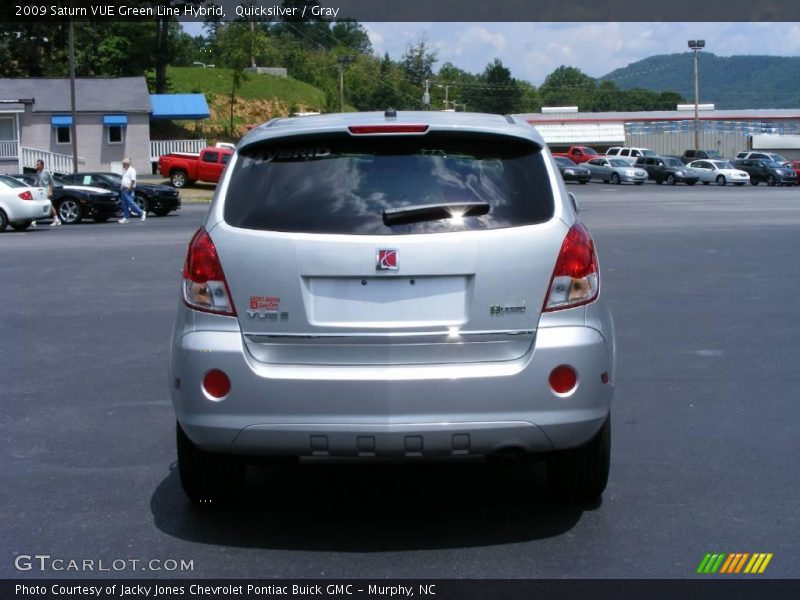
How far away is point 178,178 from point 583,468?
47.8m

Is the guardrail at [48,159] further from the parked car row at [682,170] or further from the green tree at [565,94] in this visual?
the green tree at [565,94]

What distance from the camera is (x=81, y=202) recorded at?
31.9 metres

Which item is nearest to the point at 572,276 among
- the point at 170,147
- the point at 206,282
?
the point at 206,282

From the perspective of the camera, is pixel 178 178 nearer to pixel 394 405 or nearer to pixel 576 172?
pixel 576 172

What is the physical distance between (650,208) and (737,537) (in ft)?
107

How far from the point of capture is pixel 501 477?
6258 mm

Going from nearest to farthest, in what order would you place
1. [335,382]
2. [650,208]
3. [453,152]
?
[335,382] → [453,152] → [650,208]

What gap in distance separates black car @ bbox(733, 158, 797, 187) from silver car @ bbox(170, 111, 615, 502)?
59.0 metres

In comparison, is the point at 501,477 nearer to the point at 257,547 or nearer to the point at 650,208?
the point at 257,547

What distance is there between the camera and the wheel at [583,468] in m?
5.43

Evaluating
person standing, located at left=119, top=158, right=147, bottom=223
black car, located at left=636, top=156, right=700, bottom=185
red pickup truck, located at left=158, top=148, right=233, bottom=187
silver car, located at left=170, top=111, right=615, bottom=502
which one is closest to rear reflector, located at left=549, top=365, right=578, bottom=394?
silver car, located at left=170, top=111, right=615, bottom=502

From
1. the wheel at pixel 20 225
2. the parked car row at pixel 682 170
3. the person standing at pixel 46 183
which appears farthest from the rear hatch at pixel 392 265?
the parked car row at pixel 682 170

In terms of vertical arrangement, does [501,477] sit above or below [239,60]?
below
